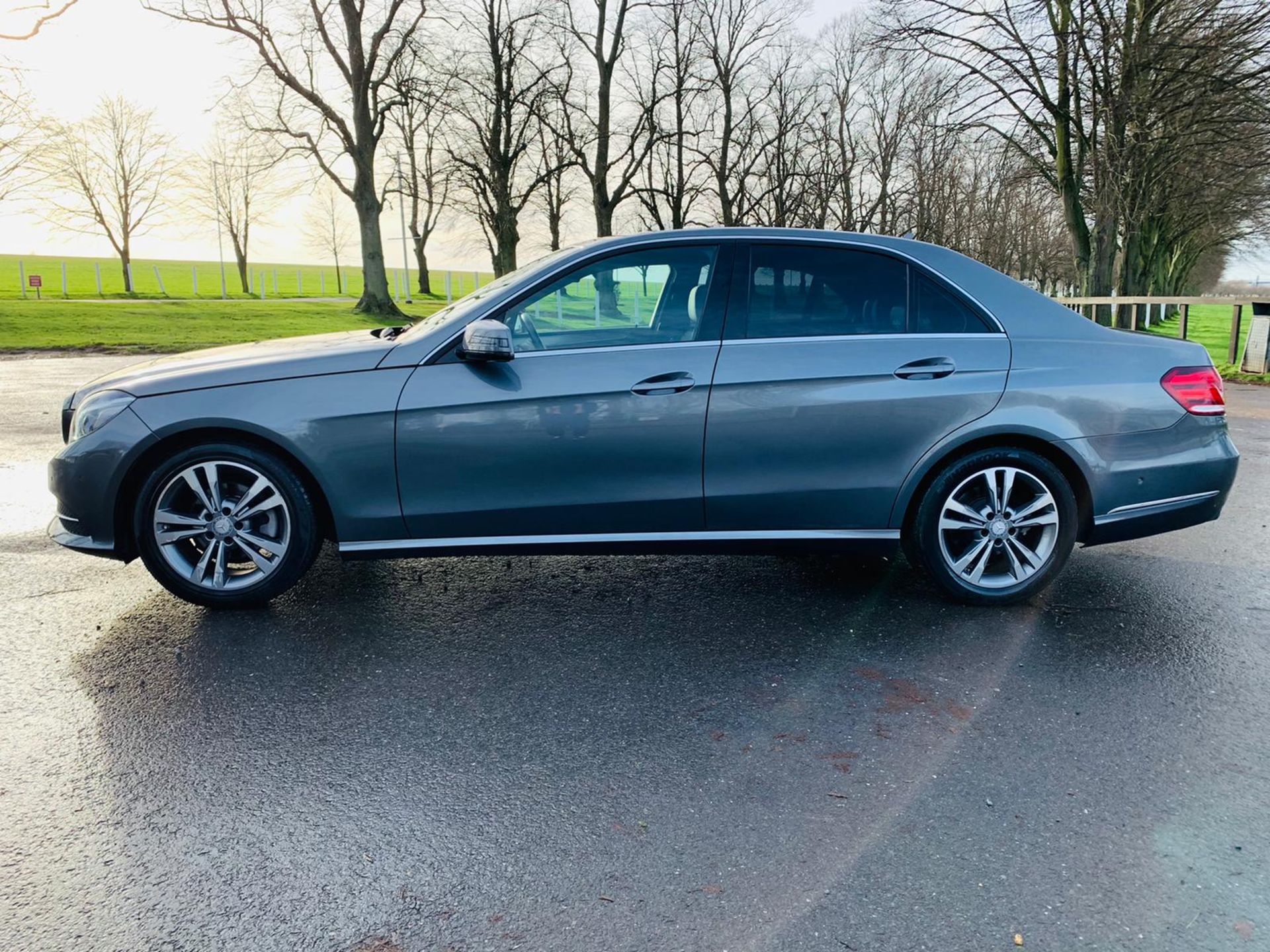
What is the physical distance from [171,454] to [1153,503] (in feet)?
14.7

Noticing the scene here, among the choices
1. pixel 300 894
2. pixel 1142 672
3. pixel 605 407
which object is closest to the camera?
pixel 300 894

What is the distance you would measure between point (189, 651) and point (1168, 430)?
4436 millimetres

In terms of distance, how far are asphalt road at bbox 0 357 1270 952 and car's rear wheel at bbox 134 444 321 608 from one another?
176 millimetres

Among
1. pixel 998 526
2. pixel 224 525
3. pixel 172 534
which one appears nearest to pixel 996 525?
pixel 998 526

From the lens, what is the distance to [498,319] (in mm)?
4039

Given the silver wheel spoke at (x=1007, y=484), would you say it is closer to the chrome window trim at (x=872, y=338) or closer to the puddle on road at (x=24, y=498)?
the chrome window trim at (x=872, y=338)

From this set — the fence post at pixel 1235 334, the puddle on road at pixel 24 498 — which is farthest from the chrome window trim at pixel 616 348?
the fence post at pixel 1235 334

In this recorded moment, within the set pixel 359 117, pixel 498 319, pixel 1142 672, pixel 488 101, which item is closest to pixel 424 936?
pixel 498 319

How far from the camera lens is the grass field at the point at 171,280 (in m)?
57.3

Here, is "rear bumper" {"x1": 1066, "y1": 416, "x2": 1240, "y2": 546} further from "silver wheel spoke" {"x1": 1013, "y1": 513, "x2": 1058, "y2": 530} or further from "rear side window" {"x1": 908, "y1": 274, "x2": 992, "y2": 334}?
"rear side window" {"x1": 908, "y1": 274, "x2": 992, "y2": 334}

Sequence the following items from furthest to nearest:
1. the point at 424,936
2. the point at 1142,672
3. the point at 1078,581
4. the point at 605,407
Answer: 1. the point at 1078,581
2. the point at 605,407
3. the point at 1142,672
4. the point at 424,936

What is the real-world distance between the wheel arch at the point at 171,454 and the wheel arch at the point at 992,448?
2.61 metres

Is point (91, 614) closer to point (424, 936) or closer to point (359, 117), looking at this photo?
point (424, 936)

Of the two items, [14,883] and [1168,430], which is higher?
[1168,430]
